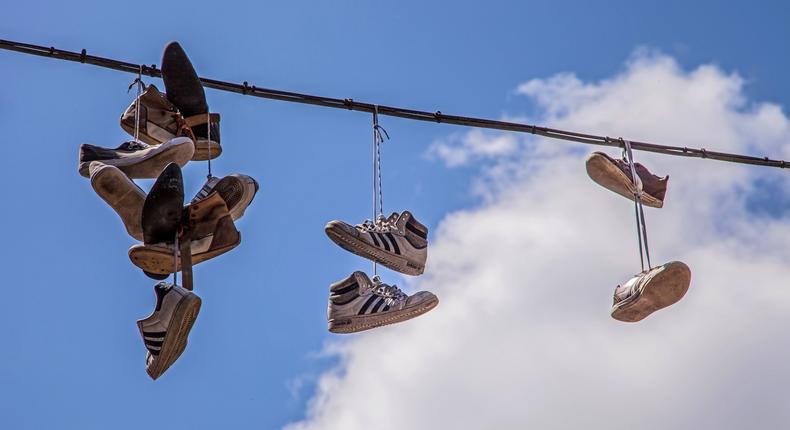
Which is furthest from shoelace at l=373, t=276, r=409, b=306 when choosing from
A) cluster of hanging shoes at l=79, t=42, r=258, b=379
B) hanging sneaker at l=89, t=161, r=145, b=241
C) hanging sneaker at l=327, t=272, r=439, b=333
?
hanging sneaker at l=89, t=161, r=145, b=241

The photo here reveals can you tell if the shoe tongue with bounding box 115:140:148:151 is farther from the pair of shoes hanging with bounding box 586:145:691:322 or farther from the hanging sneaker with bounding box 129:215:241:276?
the pair of shoes hanging with bounding box 586:145:691:322

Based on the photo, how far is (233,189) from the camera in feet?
25.2

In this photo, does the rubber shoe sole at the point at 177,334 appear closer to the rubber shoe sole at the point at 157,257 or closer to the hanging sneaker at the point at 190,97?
the rubber shoe sole at the point at 157,257

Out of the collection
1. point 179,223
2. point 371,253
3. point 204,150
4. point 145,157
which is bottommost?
point 179,223

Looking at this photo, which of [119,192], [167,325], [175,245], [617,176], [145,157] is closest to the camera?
[167,325]

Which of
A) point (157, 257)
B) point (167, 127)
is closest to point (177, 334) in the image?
point (157, 257)

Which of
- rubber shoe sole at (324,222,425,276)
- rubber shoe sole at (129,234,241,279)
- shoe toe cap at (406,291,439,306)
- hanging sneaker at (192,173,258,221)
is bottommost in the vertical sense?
rubber shoe sole at (129,234,241,279)

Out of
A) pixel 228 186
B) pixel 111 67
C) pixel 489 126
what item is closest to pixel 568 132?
pixel 489 126

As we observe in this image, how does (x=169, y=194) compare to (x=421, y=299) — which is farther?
Result: (x=421, y=299)

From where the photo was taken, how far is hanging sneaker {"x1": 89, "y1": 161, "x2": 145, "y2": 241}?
7512 millimetres

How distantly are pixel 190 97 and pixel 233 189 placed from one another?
541mm

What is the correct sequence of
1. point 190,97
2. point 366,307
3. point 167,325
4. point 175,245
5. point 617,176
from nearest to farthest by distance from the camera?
point 167,325 → point 175,245 → point 190,97 → point 366,307 → point 617,176

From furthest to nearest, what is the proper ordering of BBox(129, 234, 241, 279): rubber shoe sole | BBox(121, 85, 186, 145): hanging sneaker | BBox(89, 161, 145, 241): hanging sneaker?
BBox(121, 85, 186, 145): hanging sneaker < BBox(89, 161, 145, 241): hanging sneaker < BBox(129, 234, 241, 279): rubber shoe sole

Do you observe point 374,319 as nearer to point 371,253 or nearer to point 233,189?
point 371,253
